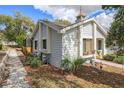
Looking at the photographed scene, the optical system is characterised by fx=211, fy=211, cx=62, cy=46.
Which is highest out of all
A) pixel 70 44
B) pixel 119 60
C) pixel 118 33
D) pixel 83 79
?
pixel 118 33

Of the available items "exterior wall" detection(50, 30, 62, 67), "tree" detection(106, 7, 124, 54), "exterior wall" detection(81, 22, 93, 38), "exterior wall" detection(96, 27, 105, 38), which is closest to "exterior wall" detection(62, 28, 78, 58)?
"exterior wall" detection(50, 30, 62, 67)

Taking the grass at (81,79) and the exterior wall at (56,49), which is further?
the exterior wall at (56,49)

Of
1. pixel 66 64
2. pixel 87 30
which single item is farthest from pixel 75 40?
pixel 66 64

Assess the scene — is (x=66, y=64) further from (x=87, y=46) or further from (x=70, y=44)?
Answer: (x=87, y=46)

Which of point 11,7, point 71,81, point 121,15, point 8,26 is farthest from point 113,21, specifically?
point 8,26

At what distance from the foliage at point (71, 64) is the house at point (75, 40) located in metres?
0.72

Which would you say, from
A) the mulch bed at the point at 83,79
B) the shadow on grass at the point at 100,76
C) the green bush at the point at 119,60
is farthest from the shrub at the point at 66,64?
the green bush at the point at 119,60

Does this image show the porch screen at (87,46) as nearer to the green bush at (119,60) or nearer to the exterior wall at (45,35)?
the green bush at (119,60)

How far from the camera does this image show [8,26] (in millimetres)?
15938

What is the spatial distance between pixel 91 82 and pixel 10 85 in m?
3.30

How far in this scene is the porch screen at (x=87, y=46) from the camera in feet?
40.4

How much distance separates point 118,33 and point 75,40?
2.85 m

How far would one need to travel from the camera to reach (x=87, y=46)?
40.9 ft

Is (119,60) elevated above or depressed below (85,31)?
below
